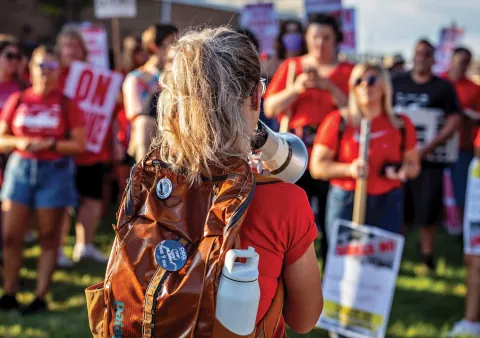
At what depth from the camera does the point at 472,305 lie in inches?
157

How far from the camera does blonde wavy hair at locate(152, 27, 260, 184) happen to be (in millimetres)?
1541

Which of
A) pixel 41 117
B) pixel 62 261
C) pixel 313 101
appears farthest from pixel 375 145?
pixel 62 261

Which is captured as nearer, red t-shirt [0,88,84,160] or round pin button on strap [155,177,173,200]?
round pin button on strap [155,177,173,200]

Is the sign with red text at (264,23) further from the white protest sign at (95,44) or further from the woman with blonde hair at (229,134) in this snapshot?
the woman with blonde hair at (229,134)

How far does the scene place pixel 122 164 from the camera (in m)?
6.37

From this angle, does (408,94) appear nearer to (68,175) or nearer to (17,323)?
(68,175)

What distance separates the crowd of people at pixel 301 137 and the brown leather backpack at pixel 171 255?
1.33 m

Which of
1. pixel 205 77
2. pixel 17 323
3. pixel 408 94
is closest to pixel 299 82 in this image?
pixel 408 94

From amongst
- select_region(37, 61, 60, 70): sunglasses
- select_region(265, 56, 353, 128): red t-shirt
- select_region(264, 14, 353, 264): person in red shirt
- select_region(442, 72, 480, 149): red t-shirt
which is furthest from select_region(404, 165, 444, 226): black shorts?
select_region(37, 61, 60, 70): sunglasses

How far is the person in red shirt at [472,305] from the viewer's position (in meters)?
3.92

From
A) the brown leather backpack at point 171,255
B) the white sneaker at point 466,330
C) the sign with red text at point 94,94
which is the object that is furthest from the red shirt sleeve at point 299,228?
the sign with red text at point 94,94

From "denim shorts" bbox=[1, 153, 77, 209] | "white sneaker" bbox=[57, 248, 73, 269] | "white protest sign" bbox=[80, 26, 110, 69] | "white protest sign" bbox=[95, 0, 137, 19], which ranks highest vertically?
"white protest sign" bbox=[95, 0, 137, 19]

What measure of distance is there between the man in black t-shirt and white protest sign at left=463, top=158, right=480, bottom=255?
5.80 ft

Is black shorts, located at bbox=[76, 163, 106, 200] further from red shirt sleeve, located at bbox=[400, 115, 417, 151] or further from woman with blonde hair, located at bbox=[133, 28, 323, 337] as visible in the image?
woman with blonde hair, located at bbox=[133, 28, 323, 337]
